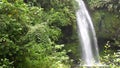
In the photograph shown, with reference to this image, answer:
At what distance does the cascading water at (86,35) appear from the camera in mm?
16375

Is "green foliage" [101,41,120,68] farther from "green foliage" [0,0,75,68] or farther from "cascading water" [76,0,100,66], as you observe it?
"cascading water" [76,0,100,66]

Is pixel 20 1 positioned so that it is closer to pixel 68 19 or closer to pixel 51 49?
pixel 51 49

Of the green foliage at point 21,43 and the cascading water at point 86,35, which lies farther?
the cascading water at point 86,35

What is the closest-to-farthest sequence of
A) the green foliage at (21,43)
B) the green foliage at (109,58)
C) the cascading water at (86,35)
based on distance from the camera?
the green foliage at (109,58) → the green foliage at (21,43) → the cascading water at (86,35)

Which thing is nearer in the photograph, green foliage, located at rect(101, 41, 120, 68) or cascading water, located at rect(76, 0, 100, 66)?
green foliage, located at rect(101, 41, 120, 68)

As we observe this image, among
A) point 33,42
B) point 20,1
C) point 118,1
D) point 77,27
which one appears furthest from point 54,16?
point 33,42

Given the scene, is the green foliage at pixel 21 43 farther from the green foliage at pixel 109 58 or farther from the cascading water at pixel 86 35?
the cascading water at pixel 86 35

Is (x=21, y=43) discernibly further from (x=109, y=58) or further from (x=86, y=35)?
(x=86, y=35)

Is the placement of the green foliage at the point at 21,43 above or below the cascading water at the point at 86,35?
above

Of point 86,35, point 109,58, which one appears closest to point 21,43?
point 109,58

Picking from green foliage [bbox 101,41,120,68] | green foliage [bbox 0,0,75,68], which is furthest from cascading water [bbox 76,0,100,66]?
green foliage [bbox 101,41,120,68]

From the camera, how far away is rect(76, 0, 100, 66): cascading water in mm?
16375

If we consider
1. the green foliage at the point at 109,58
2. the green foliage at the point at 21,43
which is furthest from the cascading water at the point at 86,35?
the green foliage at the point at 109,58

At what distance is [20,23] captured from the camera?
7039 millimetres
